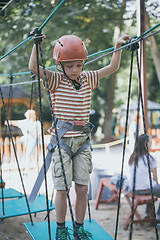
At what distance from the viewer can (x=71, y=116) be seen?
211cm

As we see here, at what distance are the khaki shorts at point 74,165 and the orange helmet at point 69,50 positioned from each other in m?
0.54

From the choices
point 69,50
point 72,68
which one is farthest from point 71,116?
point 69,50

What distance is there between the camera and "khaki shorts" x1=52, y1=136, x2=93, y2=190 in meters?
2.04

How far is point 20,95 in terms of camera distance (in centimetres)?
932

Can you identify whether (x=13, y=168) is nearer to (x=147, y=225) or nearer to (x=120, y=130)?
(x=147, y=225)

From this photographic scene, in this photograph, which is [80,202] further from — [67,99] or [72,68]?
[72,68]

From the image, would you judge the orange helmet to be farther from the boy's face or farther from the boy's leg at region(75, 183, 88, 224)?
the boy's leg at region(75, 183, 88, 224)

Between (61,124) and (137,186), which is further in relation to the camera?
(137,186)

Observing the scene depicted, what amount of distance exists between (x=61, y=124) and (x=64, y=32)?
23.6 ft

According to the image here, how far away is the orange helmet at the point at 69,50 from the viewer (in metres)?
2.02

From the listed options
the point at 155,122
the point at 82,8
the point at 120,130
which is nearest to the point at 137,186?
the point at 82,8

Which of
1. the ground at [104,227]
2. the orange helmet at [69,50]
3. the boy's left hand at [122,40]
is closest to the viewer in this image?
the orange helmet at [69,50]

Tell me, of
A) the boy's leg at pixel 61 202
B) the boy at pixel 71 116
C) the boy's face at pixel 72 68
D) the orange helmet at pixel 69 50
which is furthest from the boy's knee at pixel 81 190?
the orange helmet at pixel 69 50

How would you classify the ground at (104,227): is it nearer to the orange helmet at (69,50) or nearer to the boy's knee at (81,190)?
the boy's knee at (81,190)
